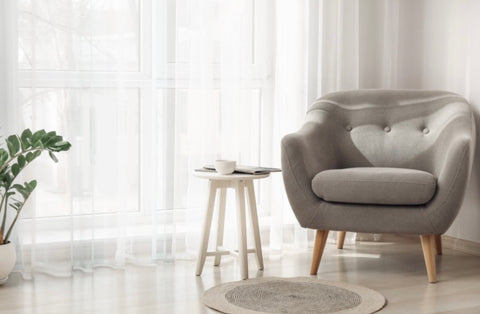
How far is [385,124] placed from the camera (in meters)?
3.81

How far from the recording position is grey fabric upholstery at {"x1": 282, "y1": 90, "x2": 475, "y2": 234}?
322 centimetres

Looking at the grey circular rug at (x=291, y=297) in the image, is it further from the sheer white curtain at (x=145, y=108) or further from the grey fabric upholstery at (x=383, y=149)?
the sheer white curtain at (x=145, y=108)

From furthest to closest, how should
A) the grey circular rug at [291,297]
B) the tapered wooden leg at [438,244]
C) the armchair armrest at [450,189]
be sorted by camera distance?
the tapered wooden leg at [438,244], the armchair armrest at [450,189], the grey circular rug at [291,297]

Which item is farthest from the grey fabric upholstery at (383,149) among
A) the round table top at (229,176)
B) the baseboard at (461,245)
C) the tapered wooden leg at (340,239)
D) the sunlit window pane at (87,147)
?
the sunlit window pane at (87,147)

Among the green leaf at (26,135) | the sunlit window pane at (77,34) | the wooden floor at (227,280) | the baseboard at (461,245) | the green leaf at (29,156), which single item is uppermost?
the sunlit window pane at (77,34)

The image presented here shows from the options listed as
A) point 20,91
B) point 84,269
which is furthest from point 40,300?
point 20,91

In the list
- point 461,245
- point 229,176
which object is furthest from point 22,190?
point 461,245

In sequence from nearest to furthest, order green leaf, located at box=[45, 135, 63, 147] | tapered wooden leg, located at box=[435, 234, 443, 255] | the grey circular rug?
1. the grey circular rug
2. green leaf, located at box=[45, 135, 63, 147]
3. tapered wooden leg, located at box=[435, 234, 443, 255]

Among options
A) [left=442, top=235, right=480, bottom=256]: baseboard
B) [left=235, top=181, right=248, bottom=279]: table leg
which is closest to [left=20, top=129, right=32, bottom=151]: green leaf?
[left=235, top=181, right=248, bottom=279]: table leg

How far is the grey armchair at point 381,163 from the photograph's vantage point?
3219 mm

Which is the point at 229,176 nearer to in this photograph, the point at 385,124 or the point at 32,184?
the point at 32,184

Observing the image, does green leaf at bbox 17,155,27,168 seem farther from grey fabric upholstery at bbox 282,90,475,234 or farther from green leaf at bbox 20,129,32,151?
grey fabric upholstery at bbox 282,90,475,234

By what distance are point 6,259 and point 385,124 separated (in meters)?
1.92

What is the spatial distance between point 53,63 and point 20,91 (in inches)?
7.5
